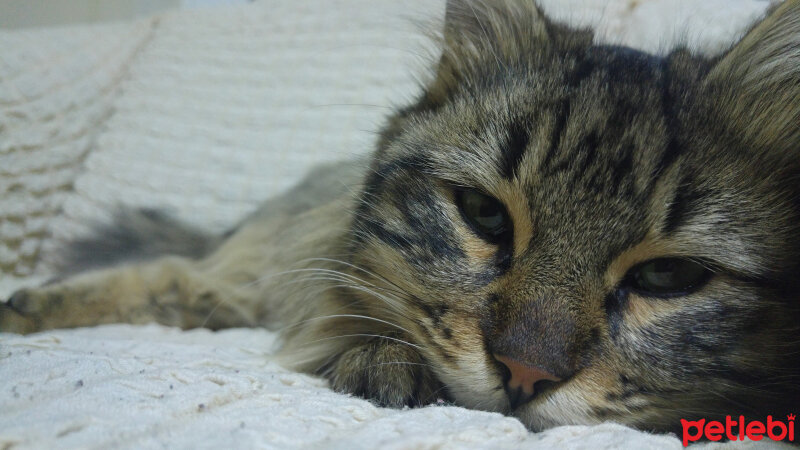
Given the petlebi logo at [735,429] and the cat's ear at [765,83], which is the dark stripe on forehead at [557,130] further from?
the petlebi logo at [735,429]

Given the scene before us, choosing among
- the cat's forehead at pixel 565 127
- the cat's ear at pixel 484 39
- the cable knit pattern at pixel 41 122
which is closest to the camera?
the cat's forehead at pixel 565 127

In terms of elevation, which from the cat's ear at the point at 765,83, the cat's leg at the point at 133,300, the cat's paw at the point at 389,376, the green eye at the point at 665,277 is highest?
the cat's ear at the point at 765,83

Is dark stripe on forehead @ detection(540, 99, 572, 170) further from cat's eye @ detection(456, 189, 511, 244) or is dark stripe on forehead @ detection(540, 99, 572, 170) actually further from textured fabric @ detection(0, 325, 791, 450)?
textured fabric @ detection(0, 325, 791, 450)

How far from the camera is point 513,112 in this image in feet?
3.44

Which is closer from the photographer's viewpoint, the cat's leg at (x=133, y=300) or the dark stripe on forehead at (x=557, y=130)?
the dark stripe on forehead at (x=557, y=130)

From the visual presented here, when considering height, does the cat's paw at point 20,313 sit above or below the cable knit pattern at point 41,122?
below

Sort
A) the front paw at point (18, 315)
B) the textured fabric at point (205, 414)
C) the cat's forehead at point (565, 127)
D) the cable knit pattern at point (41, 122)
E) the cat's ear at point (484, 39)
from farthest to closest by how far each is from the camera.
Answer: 1. the cable knit pattern at point (41, 122)
2. the front paw at point (18, 315)
3. the cat's ear at point (484, 39)
4. the cat's forehead at point (565, 127)
5. the textured fabric at point (205, 414)

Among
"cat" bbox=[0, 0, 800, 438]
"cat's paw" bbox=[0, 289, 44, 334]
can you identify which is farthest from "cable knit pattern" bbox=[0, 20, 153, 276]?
"cat" bbox=[0, 0, 800, 438]

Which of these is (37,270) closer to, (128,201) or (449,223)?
(128,201)

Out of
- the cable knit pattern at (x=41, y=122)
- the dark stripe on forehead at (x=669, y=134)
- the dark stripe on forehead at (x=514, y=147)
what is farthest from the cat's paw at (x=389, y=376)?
the cable knit pattern at (x=41, y=122)

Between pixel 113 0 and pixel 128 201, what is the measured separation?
919 millimetres

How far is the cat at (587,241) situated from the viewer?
88 cm

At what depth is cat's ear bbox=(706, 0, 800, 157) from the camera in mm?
986

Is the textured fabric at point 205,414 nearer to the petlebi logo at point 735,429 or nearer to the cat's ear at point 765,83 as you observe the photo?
the petlebi logo at point 735,429
